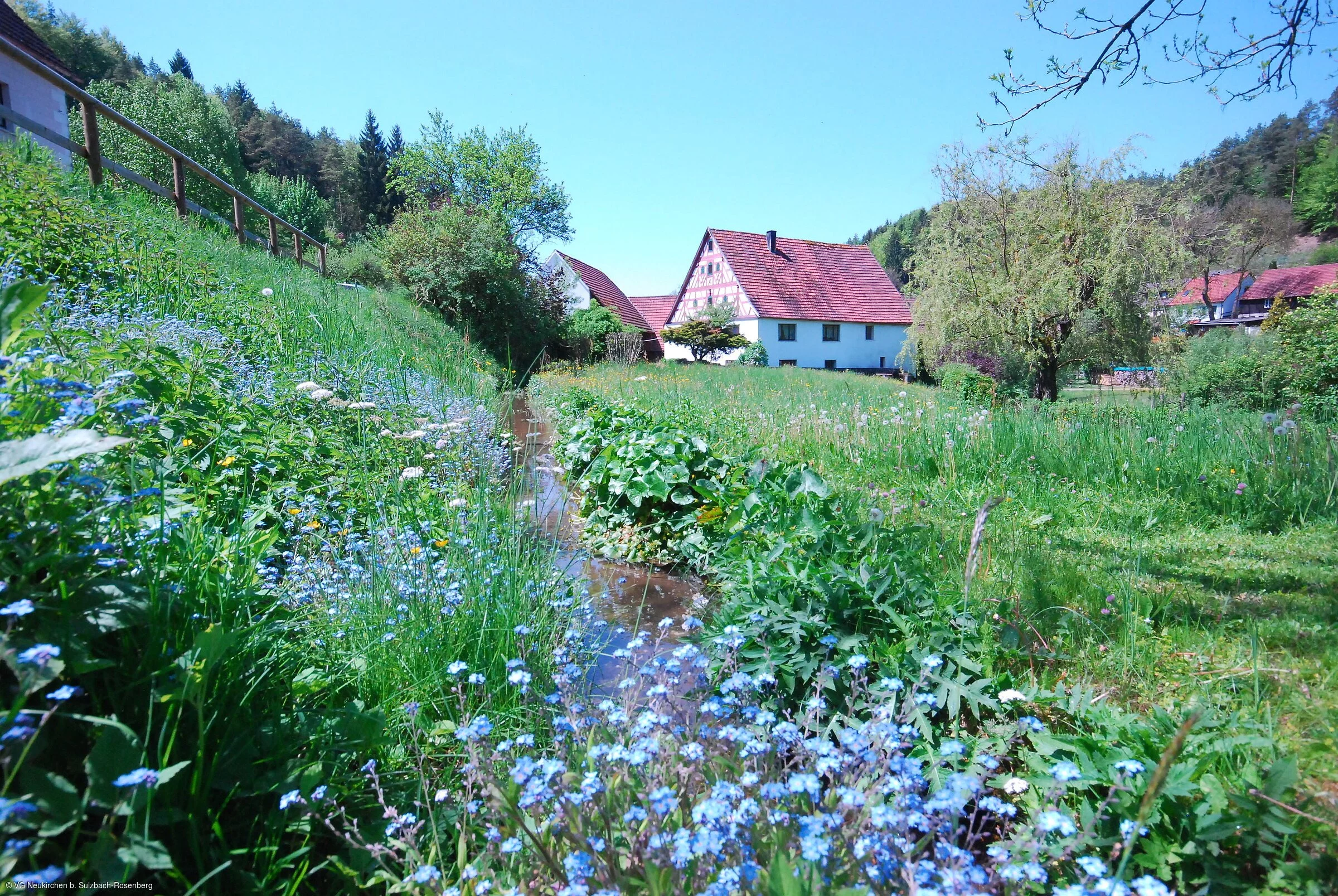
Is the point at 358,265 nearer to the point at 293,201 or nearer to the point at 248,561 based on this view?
the point at 293,201

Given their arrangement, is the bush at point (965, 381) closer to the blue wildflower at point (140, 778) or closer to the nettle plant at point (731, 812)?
the nettle plant at point (731, 812)

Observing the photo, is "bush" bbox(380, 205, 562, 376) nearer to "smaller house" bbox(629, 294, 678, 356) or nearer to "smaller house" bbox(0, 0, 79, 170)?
"smaller house" bbox(0, 0, 79, 170)

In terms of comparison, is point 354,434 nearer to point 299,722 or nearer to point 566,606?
point 566,606

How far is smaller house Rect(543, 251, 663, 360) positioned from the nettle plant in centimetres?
3412

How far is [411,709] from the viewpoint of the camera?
5.84ft

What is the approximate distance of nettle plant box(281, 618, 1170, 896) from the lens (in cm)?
119

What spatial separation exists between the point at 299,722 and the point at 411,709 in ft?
0.88

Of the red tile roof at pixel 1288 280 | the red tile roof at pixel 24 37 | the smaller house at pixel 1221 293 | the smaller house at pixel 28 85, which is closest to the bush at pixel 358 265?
the red tile roof at pixel 24 37

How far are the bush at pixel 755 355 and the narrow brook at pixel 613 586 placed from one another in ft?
96.6

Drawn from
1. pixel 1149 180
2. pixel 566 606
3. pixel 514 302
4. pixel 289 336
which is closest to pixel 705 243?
pixel 514 302

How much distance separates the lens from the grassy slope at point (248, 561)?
1363 millimetres

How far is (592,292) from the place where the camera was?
3822 centimetres

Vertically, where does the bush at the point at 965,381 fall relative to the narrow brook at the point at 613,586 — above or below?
above

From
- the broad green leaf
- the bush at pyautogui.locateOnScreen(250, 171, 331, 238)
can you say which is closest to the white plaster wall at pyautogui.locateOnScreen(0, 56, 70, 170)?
the broad green leaf
